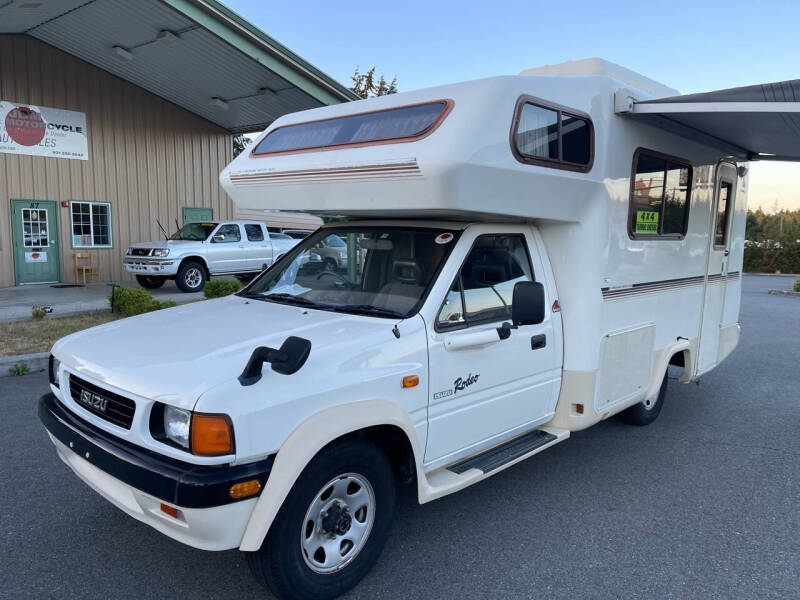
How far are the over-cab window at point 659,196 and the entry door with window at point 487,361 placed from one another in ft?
3.95

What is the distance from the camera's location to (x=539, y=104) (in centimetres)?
382

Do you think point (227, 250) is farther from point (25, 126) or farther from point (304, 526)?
point (304, 526)

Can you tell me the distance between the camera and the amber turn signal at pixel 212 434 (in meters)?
2.53

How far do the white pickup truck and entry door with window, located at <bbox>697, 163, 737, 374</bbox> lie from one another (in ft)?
32.3

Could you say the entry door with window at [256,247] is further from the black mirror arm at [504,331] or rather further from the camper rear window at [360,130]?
the black mirror arm at [504,331]

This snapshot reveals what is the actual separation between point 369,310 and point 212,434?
50.6 inches

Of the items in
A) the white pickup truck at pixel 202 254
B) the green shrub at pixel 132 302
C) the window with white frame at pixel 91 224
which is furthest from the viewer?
the window with white frame at pixel 91 224

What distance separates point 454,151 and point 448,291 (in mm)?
792

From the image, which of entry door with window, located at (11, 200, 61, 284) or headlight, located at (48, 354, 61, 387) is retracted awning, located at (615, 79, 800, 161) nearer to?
headlight, located at (48, 354, 61, 387)

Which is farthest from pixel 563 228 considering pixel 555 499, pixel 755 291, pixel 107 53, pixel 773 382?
pixel 755 291

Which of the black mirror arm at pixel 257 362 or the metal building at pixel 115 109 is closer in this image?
the black mirror arm at pixel 257 362

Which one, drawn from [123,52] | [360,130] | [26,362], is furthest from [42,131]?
[360,130]

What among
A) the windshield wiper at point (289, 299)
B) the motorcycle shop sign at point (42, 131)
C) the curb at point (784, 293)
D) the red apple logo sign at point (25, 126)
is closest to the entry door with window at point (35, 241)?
the motorcycle shop sign at point (42, 131)

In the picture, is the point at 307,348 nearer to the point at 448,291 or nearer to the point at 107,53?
the point at 448,291
